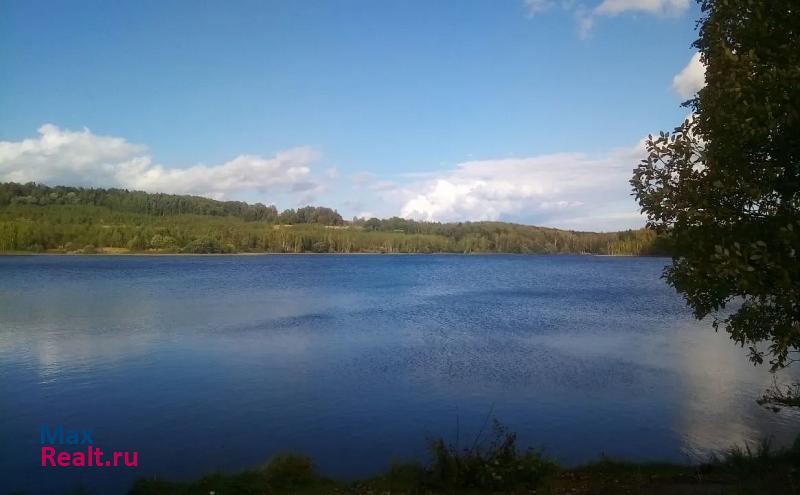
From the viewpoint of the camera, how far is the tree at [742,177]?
18.9 ft

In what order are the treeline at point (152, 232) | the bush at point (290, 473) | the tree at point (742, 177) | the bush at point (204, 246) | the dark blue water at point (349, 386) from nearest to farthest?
the tree at point (742, 177)
the bush at point (290, 473)
the dark blue water at point (349, 386)
the treeline at point (152, 232)
the bush at point (204, 246)

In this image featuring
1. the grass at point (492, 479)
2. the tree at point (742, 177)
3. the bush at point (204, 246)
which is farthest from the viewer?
the bush at point (204, 246)

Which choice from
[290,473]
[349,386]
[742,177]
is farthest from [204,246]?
[742,177]

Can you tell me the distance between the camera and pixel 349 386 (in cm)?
1692

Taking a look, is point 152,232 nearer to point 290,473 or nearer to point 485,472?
point 290,473

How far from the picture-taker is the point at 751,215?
6.63 metres

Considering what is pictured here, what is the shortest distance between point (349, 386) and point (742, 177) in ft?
42.4

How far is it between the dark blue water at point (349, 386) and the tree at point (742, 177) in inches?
234

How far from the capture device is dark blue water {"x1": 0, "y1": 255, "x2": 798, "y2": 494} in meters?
11.9

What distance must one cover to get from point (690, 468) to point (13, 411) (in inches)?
606

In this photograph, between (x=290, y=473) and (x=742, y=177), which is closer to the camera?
(x=742, y=177)

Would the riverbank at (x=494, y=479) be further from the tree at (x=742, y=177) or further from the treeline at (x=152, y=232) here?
the treeline at (x=152, y=232)

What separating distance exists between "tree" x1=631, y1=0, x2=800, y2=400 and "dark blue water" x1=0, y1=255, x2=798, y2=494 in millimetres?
5947


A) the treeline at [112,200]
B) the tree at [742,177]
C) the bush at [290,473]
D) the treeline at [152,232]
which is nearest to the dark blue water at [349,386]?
the bush at [290,473]
